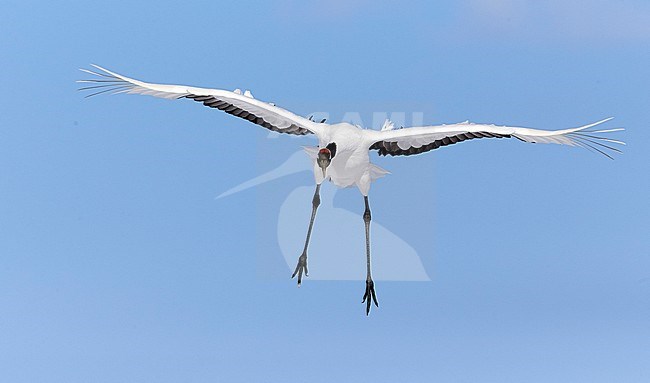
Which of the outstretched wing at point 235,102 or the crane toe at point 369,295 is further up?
the outstretched wing at point 235,102

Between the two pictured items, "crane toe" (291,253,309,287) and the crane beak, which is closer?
the crane beak

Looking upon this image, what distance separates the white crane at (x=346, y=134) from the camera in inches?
434

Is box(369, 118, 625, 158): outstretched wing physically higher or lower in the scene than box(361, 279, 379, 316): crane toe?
higher

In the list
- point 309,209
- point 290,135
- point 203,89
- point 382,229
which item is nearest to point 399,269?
point 382,229

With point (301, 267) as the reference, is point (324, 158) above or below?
above

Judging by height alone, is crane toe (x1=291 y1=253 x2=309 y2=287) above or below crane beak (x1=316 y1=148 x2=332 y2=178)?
below

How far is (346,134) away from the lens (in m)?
11.3

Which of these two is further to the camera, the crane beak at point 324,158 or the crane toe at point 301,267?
the crane toe at point 301,267

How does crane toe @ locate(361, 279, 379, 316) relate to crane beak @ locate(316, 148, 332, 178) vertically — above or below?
below

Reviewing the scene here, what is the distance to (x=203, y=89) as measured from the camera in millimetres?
11336

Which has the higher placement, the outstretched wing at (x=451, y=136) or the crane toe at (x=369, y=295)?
the outstretched wing at (x=451, y=136)

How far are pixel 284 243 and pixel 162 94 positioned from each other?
105 inches

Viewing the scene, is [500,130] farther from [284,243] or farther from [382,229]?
[284,243]

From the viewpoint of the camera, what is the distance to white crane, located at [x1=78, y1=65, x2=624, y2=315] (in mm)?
11031
